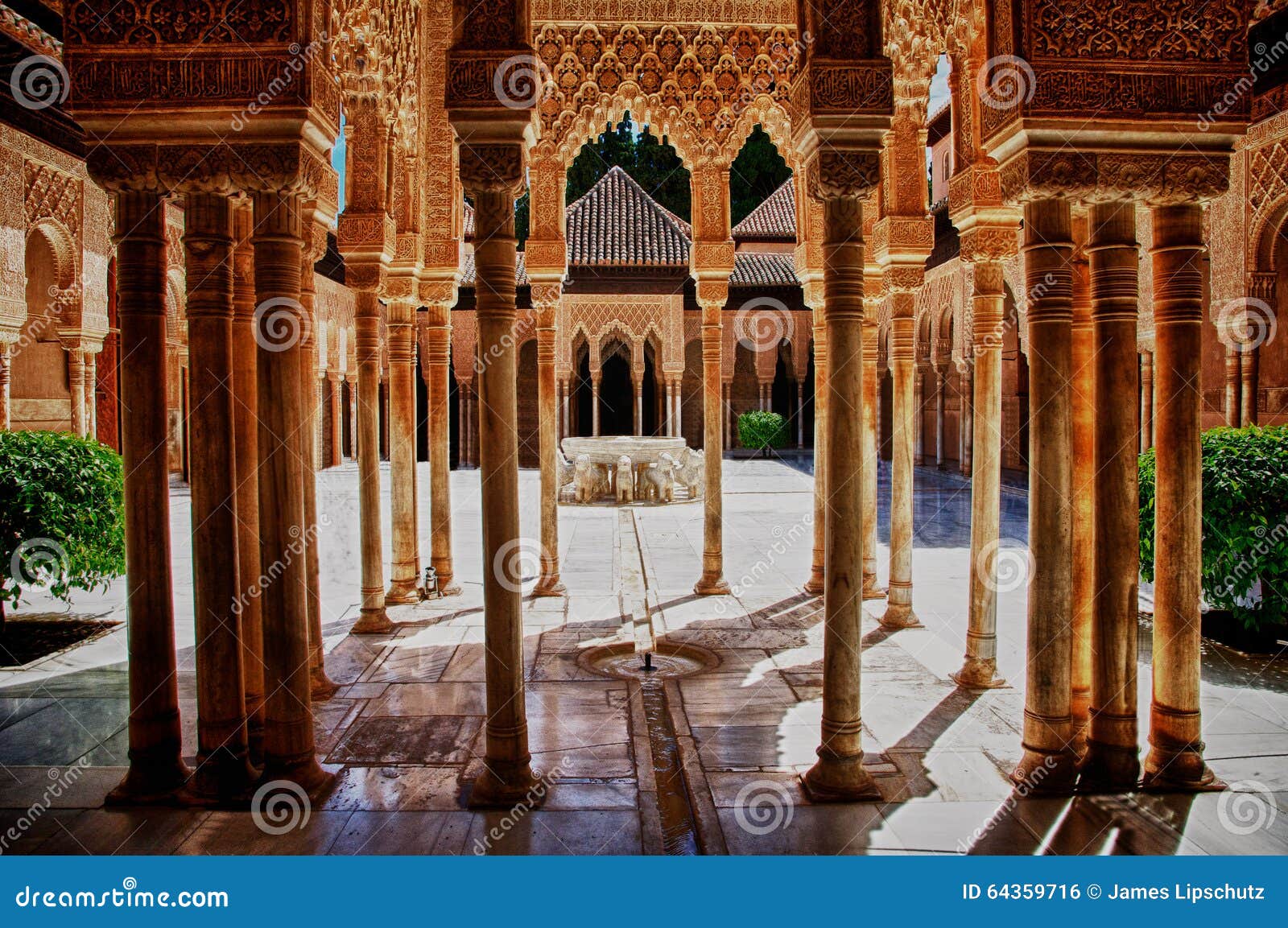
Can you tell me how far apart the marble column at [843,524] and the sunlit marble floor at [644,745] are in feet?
0.57

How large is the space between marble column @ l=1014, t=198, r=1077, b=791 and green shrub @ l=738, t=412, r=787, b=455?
23.6 metres

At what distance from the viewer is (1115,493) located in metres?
3.70

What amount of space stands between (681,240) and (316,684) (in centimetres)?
2092

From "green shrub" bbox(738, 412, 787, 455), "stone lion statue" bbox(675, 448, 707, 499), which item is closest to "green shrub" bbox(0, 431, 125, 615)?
"stone lion statue" bbox(675, 448, 707, 499)

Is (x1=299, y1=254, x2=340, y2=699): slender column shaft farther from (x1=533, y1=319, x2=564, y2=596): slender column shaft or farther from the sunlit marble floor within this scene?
(x1=533, y1=319, x2=564, y2=596): slender column shaft

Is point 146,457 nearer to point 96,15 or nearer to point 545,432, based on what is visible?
point 96,15

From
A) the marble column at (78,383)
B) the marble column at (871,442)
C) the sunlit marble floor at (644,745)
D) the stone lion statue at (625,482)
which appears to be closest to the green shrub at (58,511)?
the sunlit marble floor at (644,745)

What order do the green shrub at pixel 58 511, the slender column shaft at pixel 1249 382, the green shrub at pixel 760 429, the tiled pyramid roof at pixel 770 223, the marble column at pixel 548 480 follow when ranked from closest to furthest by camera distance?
the green shrub at pixel 58 511 → the marble column at pixel 548 480 → the slender column shaft at pixel 1249 382 → the green shrub at pixel 760 429 → the tiled pyramid roof at pixel 770 223

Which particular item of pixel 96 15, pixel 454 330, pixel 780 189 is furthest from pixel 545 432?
pixel 780 189

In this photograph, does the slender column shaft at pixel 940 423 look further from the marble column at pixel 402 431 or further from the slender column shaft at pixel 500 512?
the slender column shaft at pixel 500 512

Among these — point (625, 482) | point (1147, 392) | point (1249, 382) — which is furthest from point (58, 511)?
point (1147, 392)

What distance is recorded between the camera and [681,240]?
2419 centimetres

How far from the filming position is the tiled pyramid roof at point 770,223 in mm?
31109

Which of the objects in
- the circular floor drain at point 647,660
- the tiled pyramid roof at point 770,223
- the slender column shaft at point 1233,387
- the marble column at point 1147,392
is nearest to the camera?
the circular floor drain at point 647,660
